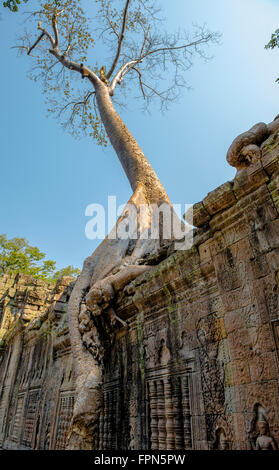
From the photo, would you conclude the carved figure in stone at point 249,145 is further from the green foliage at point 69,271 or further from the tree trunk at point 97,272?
the green foliage at point 69,271

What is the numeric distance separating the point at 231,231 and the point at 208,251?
1.03 ft

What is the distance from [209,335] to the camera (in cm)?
250

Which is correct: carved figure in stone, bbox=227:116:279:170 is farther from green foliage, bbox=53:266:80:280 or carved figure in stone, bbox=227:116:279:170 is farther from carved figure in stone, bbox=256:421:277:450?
green foliage, bbox=53:266:80:280

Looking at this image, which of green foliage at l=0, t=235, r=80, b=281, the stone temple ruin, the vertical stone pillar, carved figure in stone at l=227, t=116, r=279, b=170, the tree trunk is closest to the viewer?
the stone temple ruin

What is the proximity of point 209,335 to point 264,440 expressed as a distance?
82cm

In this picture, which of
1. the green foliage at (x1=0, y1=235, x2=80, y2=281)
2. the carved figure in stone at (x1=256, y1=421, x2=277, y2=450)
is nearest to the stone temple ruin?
the carved figure in stone at (x1=256, y1=421, x2=277, y2=450)

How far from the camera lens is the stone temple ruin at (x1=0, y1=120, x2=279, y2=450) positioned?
1.98 metres

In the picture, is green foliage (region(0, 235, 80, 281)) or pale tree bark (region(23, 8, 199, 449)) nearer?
pale tree bark (region(23, 8, 199, 449))

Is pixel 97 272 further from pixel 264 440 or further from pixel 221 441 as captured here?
pixel 264 440

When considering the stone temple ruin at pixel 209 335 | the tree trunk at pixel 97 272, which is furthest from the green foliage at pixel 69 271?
the stone temple ruin at pixel 209 335

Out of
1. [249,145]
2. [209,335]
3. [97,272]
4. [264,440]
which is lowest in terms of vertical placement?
[264,440]

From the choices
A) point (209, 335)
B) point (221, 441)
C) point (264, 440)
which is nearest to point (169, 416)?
point (221, 441)

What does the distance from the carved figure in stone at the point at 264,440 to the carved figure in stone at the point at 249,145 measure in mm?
1673

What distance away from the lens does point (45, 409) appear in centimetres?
544
